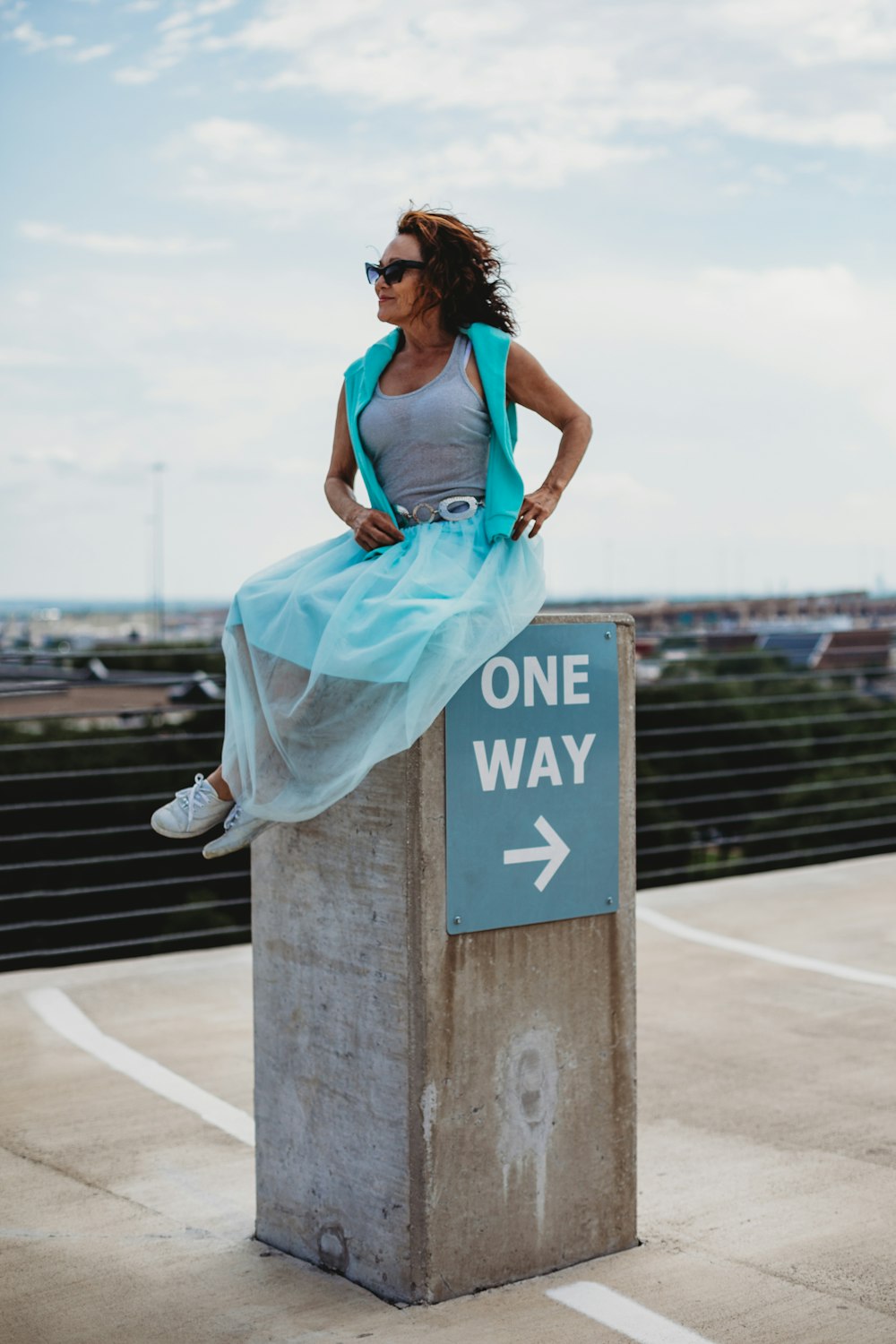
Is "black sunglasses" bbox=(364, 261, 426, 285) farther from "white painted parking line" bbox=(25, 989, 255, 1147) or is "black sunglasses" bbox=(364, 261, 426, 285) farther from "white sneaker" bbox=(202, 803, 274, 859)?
"white painted parking line" bbox=(25, 989, 255, 1147)

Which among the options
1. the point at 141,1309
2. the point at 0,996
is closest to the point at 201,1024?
the point at 0,996

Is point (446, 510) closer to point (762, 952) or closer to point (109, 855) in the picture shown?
point (762, 952)

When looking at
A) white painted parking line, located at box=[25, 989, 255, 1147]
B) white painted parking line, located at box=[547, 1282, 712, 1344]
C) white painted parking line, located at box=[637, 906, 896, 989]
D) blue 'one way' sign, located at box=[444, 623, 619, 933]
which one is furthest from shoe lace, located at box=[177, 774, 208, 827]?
white painted parking line, located at box=[637, 906, 896, 989]

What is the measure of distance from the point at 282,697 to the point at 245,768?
0.55 ft

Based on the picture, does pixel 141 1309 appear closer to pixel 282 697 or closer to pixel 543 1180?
pixel 543 1180

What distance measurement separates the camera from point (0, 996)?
17.9ft

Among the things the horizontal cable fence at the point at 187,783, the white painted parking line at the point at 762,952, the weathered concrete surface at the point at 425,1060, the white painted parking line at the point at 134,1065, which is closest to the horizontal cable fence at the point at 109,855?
the horizontal cable fence at the point at 187,783

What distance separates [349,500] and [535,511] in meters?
0.42

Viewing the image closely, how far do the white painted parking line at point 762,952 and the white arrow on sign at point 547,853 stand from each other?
2.92 meters

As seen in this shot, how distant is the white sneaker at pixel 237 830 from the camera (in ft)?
10.2

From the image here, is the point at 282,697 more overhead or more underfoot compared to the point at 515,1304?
more overhead

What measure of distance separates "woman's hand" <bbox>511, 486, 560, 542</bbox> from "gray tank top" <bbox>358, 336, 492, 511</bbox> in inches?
4.1

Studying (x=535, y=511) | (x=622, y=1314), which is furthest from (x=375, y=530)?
(x=622, y=1314)

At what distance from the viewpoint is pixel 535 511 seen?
3.15 metres
